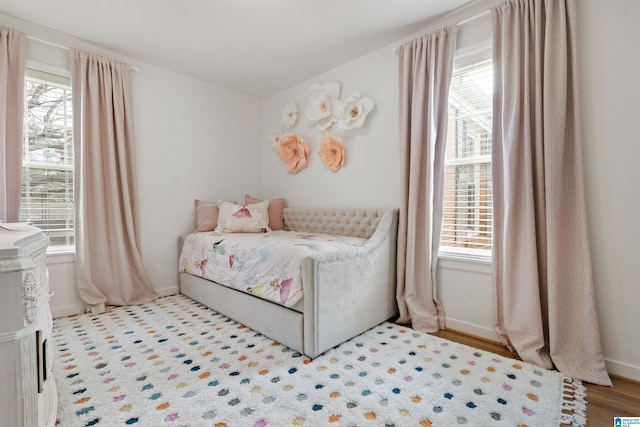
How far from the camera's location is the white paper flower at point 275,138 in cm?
395

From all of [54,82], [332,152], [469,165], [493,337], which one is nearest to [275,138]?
[332,152]

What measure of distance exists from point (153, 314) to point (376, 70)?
10.3 feet

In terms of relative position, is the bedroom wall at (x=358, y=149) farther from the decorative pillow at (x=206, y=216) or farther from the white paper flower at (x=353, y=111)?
the decorative pillow at (x=206, y=216)

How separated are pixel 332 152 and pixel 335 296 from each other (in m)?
1.73

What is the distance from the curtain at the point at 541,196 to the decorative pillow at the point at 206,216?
280 centimetres

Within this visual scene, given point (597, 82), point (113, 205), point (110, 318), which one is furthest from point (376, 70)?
point (110, 318)

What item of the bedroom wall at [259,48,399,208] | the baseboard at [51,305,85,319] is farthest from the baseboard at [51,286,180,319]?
the bedroom wall at [259,48,399,208]

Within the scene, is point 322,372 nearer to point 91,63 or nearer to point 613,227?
point 613,227

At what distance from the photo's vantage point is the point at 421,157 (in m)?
2.50

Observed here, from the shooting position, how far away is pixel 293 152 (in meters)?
3.76

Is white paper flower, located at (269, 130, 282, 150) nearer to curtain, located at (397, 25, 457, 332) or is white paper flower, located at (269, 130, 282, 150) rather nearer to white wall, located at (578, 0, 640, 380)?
curtain, located at (397, 25, 457, 332)

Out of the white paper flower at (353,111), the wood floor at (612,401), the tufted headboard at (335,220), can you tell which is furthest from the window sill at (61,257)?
the wood floor at (612,401)

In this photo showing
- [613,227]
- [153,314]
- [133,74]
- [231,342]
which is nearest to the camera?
[613,227]

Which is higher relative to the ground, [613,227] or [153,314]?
[613,227]
